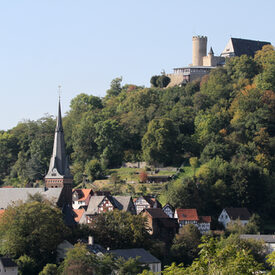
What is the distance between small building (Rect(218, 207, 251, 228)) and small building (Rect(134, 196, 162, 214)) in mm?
6547

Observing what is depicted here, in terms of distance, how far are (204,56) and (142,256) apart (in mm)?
70898

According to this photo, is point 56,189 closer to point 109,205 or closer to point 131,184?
point 109,205

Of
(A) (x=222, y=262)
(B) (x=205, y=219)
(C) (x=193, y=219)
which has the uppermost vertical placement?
(A) (x=222, y=262)

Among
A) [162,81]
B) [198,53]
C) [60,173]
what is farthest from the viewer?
[198,53]

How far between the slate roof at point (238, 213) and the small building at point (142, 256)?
19815mm

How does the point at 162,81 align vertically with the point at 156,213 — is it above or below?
above

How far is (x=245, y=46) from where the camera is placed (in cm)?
13488

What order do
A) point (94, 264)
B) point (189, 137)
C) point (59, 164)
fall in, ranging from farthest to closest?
1. point (189, 137)
2. point (59, 164)
3. point (94, 264)

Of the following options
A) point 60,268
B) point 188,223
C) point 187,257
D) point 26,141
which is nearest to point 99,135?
point 26,141

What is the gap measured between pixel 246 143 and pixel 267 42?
38700 millimetres

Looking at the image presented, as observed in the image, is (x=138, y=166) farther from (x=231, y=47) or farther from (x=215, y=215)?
(x=231, y=47)

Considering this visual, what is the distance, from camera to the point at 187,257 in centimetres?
7306

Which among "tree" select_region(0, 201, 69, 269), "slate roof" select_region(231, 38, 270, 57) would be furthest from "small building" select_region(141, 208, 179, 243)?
"slate roof" select_region(231, 38, 270, 57)

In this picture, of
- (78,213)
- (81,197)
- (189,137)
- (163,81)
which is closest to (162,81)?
(163,81)
